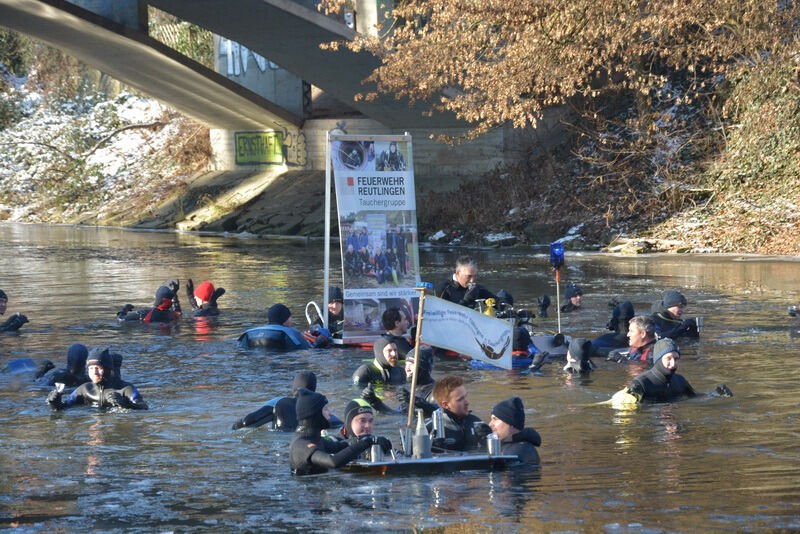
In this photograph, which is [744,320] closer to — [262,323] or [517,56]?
[262,323]

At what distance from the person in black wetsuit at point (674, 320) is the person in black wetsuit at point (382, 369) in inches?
159

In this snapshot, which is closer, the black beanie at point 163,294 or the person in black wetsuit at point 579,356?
the person in black wetsuit at point 579,356

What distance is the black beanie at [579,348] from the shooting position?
50.6 ft

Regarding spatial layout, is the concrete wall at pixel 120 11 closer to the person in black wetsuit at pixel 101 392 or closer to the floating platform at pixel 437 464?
the person in black wetsuit at pixel 101 392

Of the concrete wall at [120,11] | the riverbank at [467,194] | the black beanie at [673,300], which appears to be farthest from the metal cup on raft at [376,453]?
the concrete wall at [120,11]

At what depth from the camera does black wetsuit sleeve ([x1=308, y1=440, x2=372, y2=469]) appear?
10234 millimetres

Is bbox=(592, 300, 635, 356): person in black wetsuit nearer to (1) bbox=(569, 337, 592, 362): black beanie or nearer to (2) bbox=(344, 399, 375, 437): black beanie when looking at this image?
(1) bbox=(569, 337, 592, 362): black beanie

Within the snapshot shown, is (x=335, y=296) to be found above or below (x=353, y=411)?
above

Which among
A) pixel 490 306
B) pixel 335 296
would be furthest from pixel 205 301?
pixel 490 306

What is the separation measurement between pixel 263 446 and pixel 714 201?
2206 centimetres

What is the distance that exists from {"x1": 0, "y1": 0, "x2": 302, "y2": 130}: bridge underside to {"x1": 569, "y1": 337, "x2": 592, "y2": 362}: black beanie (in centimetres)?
2613

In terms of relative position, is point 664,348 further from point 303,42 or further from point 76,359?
point 303,42

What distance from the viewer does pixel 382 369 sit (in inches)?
582

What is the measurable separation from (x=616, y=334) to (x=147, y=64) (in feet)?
99.5
